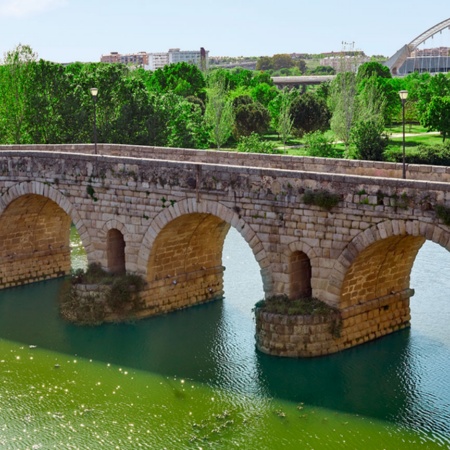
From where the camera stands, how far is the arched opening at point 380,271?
82.7 ft

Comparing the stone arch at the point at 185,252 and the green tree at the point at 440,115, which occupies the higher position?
the green tree at the point at 440,115

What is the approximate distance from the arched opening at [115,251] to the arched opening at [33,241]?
165 inches

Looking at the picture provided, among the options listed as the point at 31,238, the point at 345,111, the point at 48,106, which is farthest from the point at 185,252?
the point at 345,111

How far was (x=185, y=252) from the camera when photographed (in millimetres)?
30672

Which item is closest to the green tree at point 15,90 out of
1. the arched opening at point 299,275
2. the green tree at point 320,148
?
the green tree at point 320,148

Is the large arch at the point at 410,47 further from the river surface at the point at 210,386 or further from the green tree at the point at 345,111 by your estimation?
the river surface at the point at 210,386

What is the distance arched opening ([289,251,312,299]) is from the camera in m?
26.2

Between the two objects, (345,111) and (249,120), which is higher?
(345,111)

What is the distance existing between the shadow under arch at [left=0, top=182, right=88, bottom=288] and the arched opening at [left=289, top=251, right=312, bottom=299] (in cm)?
1044

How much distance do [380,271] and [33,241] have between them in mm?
14498

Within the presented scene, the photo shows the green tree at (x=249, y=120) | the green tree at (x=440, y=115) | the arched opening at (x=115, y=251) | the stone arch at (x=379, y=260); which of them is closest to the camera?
the stone arch at (x=379, y=260)

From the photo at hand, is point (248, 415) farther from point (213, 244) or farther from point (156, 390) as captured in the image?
point (213, 244)

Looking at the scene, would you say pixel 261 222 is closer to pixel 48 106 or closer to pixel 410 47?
pixel 48 106

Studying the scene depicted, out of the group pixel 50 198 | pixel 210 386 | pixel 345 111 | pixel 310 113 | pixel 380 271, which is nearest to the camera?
pixel 210 386
